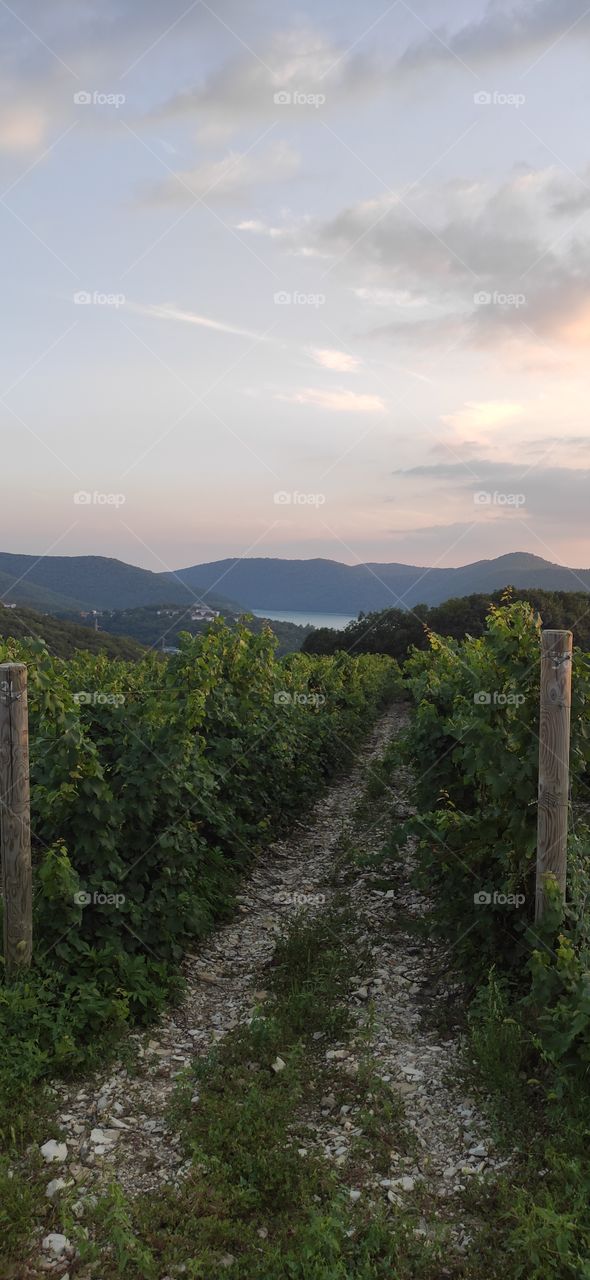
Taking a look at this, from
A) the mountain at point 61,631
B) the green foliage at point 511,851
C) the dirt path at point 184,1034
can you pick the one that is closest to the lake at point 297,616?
the dirt path at point 184,1034

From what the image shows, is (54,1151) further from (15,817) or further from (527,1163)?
(527,1163)

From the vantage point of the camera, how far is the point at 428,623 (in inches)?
3418

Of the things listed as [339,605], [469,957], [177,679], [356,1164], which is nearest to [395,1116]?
[356,1164]

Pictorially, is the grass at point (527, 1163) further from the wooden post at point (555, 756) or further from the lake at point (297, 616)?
the lake at point (297, 616)

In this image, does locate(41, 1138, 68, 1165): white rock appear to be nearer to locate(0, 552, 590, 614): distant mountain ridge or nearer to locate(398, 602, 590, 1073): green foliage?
locate(398, 602, 590, 1073): green foliage

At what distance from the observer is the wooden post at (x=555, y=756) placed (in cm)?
514

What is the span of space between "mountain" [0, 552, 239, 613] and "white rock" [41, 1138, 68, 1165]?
9865 centimetres

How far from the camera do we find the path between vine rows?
4027 millimetres

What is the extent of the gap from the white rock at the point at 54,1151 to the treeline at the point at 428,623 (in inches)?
2898

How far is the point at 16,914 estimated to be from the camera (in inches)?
208

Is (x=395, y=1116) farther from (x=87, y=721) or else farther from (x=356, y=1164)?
(x=87, y=721)

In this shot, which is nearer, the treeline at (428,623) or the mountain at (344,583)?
the treeline at (428,623)

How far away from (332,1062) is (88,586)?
128m

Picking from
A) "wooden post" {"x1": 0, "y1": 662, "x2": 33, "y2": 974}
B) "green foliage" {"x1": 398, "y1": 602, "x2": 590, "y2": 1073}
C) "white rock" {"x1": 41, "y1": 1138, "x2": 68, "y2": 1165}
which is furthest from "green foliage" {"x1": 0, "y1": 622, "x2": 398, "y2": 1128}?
"green foliage" {"x1": 398, "y1": 602, "x2": 590, "y2": 1073}
